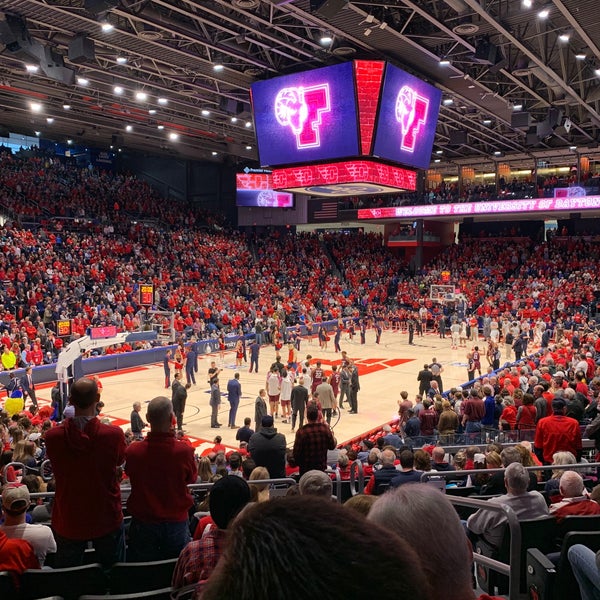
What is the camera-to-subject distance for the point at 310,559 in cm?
86

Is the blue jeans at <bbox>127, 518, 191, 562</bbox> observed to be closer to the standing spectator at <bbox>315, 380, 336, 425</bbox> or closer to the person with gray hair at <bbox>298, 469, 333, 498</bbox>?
the person with gray hair at <bbox>298, 469, 333, 498</bbox>

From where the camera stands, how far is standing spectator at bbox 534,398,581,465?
7520mm

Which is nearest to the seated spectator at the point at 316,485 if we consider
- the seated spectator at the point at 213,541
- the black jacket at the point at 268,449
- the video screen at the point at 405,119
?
the seated spectator at the point at 213,541

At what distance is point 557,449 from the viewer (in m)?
7.55

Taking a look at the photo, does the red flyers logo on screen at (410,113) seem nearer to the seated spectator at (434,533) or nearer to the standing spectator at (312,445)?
the standing spectator at (312,445)

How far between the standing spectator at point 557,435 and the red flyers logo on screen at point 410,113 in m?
11.1

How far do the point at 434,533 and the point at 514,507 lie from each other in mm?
3167

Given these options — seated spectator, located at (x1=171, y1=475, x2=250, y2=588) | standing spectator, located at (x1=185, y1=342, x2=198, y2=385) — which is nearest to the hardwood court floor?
standing spectator, located at (x1=185, y1=342, x2=198, y2=385)

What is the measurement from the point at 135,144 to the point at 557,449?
35.7m

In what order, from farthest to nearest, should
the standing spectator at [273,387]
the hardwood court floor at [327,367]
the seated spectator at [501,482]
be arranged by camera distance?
the standing spectator at [273,387], the hardwood court floor at [327,367], the seated spectator at [501,482]

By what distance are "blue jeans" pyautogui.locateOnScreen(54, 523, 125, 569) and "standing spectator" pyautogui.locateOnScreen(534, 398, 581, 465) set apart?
19.1 ft

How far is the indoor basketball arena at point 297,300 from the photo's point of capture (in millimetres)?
3191

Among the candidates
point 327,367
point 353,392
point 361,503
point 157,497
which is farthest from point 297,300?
point 361,503

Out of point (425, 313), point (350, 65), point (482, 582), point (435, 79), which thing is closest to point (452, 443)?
point (482, 582)
